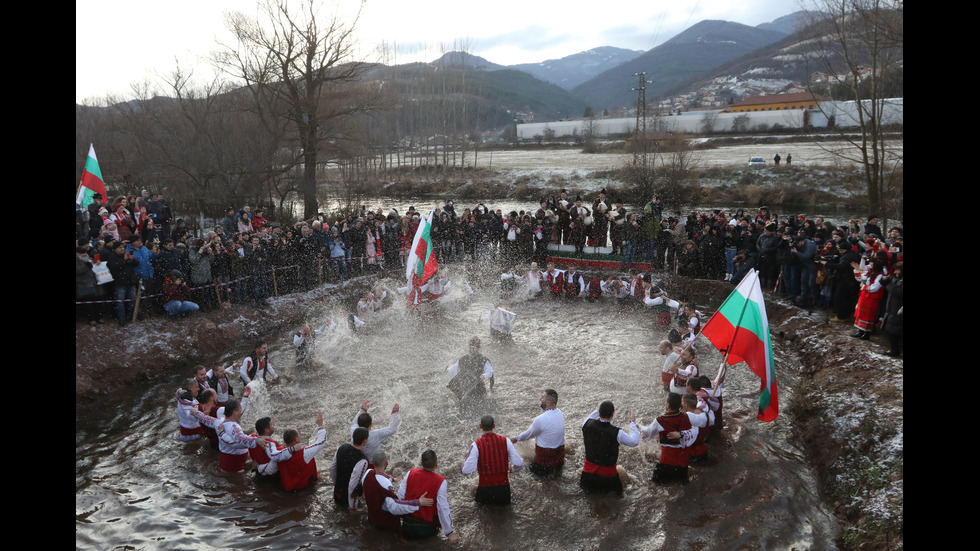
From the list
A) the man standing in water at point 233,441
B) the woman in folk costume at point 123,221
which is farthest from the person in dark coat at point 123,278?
the man standing in water at point 233,441

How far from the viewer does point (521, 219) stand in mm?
20203

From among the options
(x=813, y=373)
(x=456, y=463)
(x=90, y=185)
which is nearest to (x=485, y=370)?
(x=456, y=463)

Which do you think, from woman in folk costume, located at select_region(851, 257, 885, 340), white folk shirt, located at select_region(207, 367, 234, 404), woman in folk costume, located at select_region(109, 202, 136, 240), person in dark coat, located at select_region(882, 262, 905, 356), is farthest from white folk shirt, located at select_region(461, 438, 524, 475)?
woman in folk costume, located at select_region(109, 202, 136, 240)

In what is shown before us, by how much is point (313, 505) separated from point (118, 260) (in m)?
8.19

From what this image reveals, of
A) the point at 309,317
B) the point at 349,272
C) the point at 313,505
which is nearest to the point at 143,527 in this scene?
the point at 313,505

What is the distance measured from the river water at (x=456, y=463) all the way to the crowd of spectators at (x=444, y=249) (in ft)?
7.71

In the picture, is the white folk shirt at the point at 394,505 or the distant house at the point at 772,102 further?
the distant house at the point at 772,102

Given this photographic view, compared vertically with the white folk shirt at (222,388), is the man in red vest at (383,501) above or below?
below

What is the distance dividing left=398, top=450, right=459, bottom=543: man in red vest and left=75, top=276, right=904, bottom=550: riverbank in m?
4.75

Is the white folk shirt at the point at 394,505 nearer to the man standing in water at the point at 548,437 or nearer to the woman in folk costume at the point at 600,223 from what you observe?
the man standing in water at the point at 548,437

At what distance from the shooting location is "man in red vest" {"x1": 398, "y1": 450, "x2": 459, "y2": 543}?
21.2 ft

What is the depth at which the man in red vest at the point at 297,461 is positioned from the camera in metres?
7.68

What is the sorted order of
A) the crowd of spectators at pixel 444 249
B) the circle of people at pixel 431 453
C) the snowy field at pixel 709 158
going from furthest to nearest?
the snowy field at pixel 709 158
the crowd of spectators at pixel 444 249
the circle of people at pixel 431 453

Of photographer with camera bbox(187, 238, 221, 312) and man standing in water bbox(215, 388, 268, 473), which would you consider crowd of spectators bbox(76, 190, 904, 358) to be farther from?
man standing in water bbox(215, 388, 268, 473)
